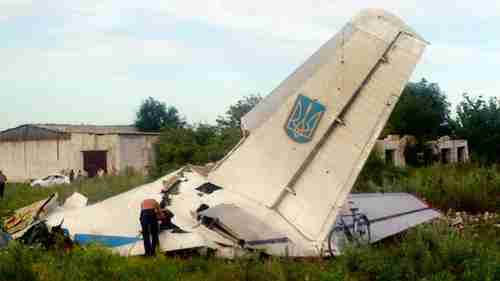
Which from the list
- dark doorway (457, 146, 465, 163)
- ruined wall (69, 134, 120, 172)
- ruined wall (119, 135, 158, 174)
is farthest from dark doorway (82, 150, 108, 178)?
dark doorway (457, 146, 465, 163)

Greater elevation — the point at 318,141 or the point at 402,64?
the point at 402,64

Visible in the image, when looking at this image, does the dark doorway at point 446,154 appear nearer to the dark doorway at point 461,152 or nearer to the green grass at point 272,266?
the dark doorway at point 461,152

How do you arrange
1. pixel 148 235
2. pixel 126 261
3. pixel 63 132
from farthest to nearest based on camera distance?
pixel 63 132
pixel 148 235
pixel 126 261

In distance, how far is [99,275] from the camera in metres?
5.77

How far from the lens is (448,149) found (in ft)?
134

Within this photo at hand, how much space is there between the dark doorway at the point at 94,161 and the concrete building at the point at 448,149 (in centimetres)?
2185

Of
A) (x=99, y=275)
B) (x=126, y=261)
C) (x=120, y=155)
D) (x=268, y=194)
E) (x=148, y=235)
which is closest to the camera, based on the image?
(x=99, y=275)

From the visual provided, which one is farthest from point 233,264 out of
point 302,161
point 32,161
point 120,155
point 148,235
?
point 32,161

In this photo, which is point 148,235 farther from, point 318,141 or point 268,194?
point 318,141

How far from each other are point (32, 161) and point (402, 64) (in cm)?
3916

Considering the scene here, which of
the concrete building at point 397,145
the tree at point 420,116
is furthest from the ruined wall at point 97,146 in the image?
the tree at point 420,116

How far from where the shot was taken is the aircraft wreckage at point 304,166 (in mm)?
7211

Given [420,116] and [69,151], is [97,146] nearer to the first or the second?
[69,151]

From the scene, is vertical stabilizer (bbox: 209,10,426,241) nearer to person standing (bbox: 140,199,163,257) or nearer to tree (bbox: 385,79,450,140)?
person standing (bbox: 140,199,163,257)
